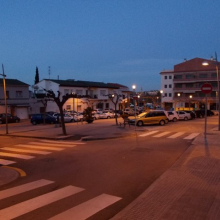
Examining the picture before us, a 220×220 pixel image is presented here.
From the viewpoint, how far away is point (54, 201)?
6465mm

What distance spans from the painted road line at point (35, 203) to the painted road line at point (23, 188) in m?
0.81

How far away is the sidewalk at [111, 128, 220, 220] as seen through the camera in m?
5.37

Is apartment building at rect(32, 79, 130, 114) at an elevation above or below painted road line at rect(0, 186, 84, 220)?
above

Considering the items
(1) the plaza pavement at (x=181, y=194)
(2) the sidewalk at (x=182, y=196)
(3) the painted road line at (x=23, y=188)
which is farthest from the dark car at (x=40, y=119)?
(2) the sidewalk at (x=182, y=196)

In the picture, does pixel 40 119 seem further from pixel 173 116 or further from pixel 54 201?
pixel 54 201

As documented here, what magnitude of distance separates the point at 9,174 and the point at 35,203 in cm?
320

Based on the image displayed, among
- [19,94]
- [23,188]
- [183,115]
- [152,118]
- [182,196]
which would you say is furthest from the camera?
[19,94]

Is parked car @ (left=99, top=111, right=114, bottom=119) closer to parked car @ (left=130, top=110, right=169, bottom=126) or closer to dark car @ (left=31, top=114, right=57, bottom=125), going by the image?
dark car @ (left=31, top=114, right=57, bottom=125)

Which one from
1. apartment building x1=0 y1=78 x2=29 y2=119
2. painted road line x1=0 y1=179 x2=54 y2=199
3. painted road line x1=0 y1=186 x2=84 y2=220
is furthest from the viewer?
apartment building x1=0 y1=78 x2=29 y2=119

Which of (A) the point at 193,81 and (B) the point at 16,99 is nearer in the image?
(B) the point at 16,99

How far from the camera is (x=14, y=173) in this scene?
9227mm

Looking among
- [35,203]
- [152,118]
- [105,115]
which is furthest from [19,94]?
[35,203]

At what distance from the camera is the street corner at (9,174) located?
8398mm

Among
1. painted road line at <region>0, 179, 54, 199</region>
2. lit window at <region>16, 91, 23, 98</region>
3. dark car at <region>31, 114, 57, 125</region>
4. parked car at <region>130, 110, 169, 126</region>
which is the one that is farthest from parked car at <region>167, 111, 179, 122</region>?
lit window at <region>16, 91, 23, 98</region>
